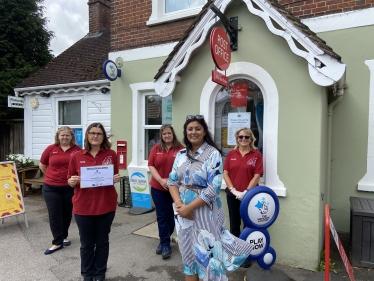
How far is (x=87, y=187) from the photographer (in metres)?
3.15

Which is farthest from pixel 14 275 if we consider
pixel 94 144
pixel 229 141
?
pixel 229 141

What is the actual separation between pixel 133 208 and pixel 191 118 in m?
4.18

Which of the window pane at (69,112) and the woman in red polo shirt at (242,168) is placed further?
the window pane at (69,112)

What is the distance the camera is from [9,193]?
532 cm

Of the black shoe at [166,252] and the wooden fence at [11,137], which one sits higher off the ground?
the wooden fence at [11,137]

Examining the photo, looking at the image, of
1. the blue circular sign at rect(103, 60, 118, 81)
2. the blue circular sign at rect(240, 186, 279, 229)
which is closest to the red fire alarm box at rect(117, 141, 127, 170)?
the blue circular sign at rect(103, 60, 118, 81)

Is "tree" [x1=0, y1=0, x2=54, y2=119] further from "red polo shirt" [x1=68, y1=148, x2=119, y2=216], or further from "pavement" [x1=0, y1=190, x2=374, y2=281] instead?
"red polo shirt" [x1=68, y1=148, x2=119, y2=216]

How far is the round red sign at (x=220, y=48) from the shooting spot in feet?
11.1

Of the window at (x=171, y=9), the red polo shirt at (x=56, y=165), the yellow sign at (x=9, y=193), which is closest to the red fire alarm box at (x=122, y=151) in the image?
the yellow sign at (x=9, y=193)

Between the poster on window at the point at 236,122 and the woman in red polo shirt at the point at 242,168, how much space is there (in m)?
0.62

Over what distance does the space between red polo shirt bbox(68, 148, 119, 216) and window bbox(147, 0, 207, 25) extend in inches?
153

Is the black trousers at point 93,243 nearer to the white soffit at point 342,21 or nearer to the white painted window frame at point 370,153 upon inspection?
the white painted window frame at point 370,153

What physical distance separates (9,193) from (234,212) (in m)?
4.17

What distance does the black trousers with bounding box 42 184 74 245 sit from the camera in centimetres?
426
